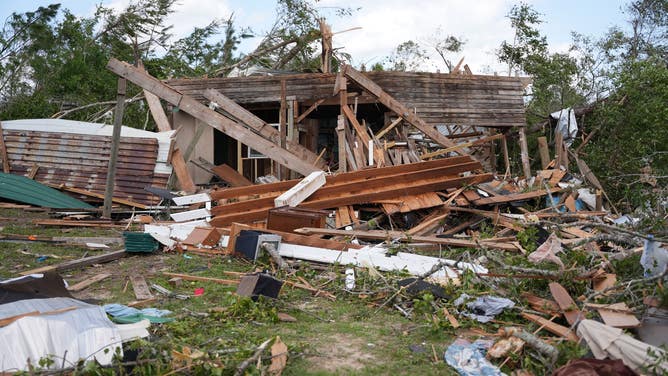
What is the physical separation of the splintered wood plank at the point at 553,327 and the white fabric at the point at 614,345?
0.12 metres

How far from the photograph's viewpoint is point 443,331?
500 cm

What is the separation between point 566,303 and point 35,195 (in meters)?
11.4

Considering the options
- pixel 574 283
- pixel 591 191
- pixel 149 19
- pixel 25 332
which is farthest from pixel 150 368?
pixel 149 19

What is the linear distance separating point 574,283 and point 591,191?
23.8 feet

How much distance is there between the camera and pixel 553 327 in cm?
473

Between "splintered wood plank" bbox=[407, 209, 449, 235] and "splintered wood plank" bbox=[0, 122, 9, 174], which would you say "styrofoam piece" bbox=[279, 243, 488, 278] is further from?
"splintered wood plank" bbox=[0, 122, 9, 174]

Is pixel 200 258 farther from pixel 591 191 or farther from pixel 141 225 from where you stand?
pixel 591 191

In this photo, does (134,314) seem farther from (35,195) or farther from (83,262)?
(35,195)

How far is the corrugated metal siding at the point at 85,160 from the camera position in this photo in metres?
12.9

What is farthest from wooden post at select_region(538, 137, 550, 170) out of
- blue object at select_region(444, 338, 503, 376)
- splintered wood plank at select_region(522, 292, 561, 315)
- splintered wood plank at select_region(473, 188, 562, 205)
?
blue object at select_region(444, 338, 503, 376)

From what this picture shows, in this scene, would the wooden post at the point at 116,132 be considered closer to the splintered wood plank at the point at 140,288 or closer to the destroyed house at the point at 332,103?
the destroyed house at the point at 332,103

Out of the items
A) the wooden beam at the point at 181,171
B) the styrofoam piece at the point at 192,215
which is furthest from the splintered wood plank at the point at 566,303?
the wooden beam at the point at 181,171

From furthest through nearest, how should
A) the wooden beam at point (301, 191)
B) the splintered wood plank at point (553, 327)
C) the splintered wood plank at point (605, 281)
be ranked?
the wooden beam at point (301, 191) → the splintered wood plank at point (605, 281) → the splintered wood plank at point (553, 327)

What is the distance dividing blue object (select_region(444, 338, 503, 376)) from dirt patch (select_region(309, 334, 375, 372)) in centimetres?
63
